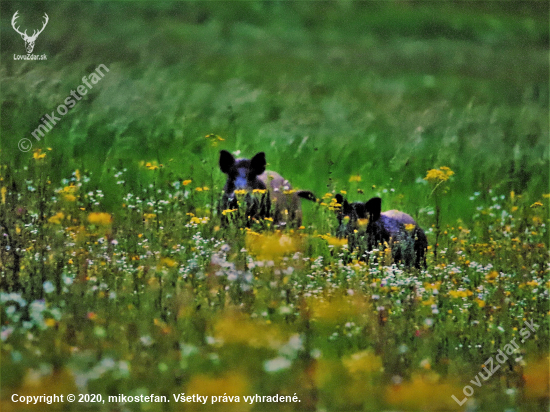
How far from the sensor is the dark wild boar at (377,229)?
6332mm

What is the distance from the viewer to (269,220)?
6.27m

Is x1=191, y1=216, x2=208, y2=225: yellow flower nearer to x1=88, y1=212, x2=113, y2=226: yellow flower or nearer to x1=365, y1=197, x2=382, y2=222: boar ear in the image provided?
x1=88, y1=212, x2=113, y2=226: yellow flower

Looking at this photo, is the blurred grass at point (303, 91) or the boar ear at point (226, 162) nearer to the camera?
the boar ear at point (226, 162)

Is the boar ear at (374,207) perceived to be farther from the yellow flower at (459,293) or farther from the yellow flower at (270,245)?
the yellow flower at (459,293)

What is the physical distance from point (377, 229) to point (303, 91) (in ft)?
12.0

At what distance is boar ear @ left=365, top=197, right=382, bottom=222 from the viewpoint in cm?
695

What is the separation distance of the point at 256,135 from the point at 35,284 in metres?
4.89

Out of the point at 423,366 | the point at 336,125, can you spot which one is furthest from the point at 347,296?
the point at 336,125

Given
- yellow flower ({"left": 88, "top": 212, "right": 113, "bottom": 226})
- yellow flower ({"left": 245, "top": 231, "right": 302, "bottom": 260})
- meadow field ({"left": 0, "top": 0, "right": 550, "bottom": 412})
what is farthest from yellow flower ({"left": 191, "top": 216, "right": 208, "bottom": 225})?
yellow flower ({"left": 88, "top": 212, "right": 113, "bottom": 226})

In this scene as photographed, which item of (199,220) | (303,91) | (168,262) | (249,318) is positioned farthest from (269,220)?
(303,91)

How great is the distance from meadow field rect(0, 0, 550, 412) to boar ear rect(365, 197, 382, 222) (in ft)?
1.18

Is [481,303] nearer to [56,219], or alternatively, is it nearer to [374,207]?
[374,207]

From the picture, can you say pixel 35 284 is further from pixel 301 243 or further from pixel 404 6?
pixel 404 6

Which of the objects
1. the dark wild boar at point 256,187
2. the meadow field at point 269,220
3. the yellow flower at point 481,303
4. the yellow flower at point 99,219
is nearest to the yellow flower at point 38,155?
the meadow field at point 269,220
